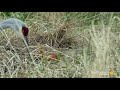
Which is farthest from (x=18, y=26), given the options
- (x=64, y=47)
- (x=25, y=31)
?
(x=64, y=47)

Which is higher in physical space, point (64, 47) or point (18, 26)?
point (18, 26)

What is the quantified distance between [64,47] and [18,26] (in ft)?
1.97

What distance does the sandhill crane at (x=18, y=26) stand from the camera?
13.0 feet

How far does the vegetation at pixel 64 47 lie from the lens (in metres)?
3.88

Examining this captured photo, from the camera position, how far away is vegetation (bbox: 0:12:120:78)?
12.7 ft

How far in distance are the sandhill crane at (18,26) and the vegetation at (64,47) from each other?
0.15ft

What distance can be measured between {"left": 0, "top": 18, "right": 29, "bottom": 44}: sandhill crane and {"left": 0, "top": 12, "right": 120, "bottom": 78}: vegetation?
0.15ft

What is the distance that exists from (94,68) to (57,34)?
1.92ft

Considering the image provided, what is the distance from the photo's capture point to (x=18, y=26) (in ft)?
13.1

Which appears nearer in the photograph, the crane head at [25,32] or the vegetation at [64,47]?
the vegetation at [64,47]

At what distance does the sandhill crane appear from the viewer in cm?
396

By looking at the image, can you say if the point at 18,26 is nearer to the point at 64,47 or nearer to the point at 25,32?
the point at 25,32

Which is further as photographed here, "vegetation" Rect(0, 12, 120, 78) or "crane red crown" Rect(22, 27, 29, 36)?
"crane red crown" Rect(22, 27, 29, 36)
